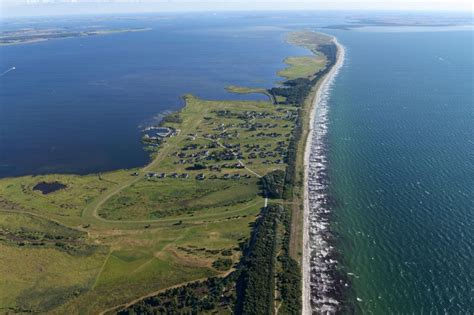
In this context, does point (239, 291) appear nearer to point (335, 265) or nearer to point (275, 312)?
point (275, 312)

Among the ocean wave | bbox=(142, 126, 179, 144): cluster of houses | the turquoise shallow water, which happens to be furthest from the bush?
bbox=(142, 126, 179, 144): cluster of houses

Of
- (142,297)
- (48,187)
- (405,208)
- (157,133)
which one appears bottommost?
(142,297)

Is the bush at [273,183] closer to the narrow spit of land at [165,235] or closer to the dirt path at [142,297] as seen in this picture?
the narrow spit of land at [165,235]

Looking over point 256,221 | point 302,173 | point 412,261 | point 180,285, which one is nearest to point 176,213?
point 256,221

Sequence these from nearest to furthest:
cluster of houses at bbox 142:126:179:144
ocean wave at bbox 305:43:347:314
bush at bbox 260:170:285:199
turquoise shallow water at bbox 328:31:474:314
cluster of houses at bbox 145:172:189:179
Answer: ocean wave at bbox 305:43:347:314, turquoise shallow water at bbox 328:31:474:314, bush at bbox 260:170:285:199, cluster of houses at bbox 145:172:189:179, cluster of houses at bbox 142:126:179:144

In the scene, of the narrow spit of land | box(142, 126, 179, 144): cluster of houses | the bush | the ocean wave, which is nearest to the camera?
the ocean wave

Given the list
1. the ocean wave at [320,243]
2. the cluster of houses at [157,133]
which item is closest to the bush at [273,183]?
the ocean wave at [320,243]

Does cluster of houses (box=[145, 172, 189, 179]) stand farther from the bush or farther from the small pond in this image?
the small pond

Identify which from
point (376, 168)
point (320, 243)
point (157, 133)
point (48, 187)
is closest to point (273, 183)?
point (320, 243)

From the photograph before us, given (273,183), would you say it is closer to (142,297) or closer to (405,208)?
(405,208)
